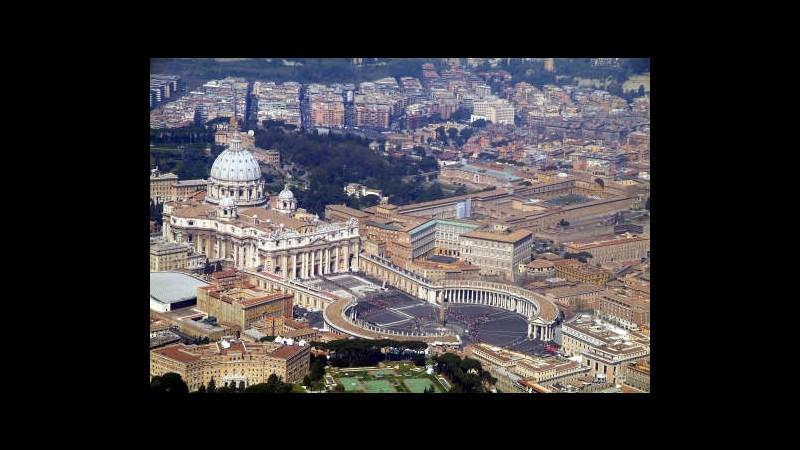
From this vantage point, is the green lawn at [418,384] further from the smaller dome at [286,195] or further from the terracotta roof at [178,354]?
the smaller dome at [286,195]

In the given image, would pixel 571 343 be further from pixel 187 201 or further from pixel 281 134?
pixel 281 134

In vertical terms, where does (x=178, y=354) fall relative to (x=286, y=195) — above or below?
below

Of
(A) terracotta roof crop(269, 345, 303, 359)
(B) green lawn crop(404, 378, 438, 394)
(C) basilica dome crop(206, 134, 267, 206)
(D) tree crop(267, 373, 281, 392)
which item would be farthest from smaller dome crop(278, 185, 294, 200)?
(D) tree crop(267, 373, 281, 392)

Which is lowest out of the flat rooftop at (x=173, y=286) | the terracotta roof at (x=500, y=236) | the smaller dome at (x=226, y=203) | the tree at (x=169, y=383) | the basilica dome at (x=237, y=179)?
the tree at (x=169, y=383)

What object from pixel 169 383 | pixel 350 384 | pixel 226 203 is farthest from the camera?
pixel 226 203

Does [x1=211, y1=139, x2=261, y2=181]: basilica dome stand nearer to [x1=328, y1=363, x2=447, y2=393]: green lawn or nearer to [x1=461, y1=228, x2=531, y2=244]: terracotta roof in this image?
[x1=461, y1=228, x2=531, y2=244]: terracotta roof

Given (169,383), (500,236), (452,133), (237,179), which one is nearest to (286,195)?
(237,179)

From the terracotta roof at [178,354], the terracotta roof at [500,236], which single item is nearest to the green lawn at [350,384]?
the terracotta roof at [178,354]

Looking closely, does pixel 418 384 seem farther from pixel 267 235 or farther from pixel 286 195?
pixel 286 195

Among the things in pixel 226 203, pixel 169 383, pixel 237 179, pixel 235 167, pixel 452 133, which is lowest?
pixel 169 383
